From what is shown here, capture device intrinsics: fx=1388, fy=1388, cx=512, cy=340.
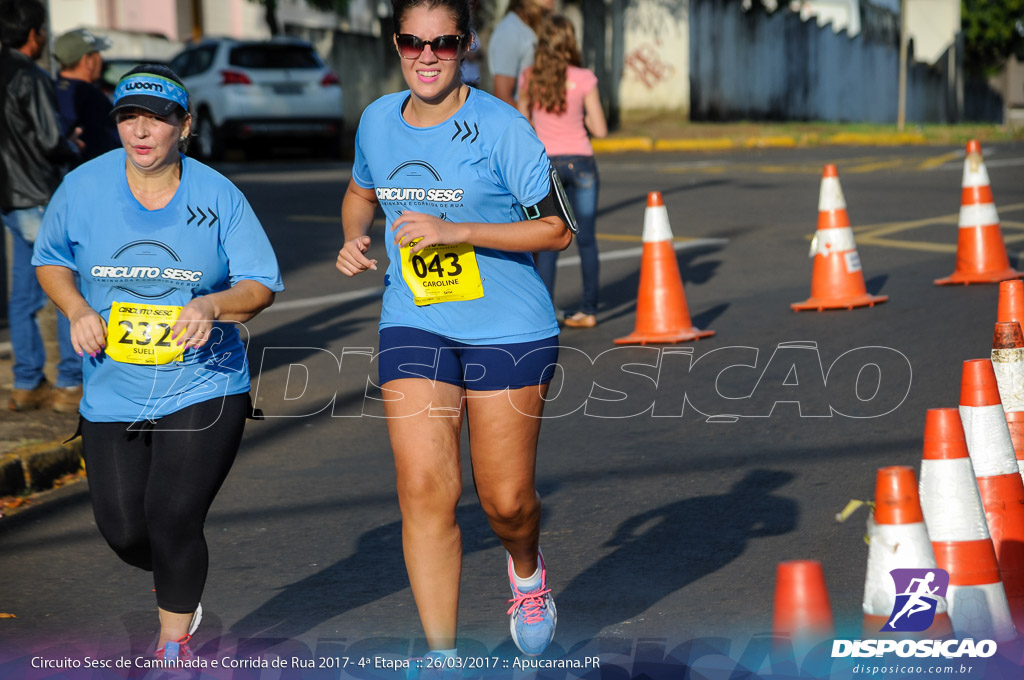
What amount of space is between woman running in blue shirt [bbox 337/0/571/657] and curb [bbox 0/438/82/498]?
2.94 meters

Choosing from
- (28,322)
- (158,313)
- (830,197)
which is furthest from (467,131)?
(830,197)

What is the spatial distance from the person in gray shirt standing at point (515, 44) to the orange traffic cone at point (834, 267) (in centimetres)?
227

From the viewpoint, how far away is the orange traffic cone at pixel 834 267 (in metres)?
9.78

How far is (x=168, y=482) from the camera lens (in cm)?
400

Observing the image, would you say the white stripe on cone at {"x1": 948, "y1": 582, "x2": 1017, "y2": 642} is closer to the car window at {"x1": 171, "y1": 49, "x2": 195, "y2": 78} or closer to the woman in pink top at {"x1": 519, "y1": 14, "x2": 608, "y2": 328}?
the woman in pink top at {"x1": 519, "y1": 14, "x2": 608, "y2": 328}

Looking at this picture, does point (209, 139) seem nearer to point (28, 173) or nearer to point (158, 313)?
point (28, 173)

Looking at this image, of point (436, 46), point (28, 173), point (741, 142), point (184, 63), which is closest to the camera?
point (436, 46)

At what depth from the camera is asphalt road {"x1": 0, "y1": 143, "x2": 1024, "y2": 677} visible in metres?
4.62

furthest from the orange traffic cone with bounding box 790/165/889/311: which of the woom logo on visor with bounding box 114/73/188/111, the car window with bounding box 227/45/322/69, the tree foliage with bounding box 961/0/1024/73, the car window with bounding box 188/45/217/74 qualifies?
the tree foliage with bounding box 961/0/1024/73

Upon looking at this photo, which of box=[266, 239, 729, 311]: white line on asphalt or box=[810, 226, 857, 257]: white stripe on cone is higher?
box=[810, 226, 857, 257]: white stripe on cone

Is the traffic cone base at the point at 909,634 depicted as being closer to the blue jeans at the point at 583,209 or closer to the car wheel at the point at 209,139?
the blue jeans at the point at 583,209

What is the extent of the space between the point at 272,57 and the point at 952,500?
20.8m

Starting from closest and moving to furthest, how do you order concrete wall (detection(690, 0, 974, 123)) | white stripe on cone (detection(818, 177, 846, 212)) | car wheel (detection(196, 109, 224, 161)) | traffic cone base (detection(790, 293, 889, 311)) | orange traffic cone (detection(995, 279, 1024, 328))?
orange traffic cone (detection(995, 279, 1024, 328)) → traffic cone base (detection(790, 293, 889, 311)) → white stripe on cone (detection(818, 177, 846, 212)) → car wheel (detection(196, 109, 224, 161)) → concrete wall (detection(690, 0, 974, 123))

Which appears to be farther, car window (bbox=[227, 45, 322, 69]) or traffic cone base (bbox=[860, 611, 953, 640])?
car window (bbox=[227, 45, 322, 69])
